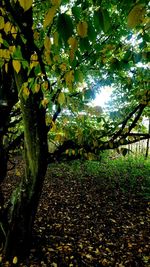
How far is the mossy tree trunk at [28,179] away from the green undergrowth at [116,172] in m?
5.26

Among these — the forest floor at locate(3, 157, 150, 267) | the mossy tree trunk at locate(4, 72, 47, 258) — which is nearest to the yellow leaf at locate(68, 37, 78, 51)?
the mossy tree trunk at locate(4, 72, 47, 258)

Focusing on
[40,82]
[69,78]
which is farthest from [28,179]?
[69,78]

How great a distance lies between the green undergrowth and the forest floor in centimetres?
40

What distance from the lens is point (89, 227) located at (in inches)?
260

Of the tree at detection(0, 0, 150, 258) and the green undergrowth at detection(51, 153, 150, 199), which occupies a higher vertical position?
the tree at detection(0, 0, 150, 258)

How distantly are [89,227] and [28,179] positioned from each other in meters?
2.85

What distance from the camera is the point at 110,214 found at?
7.47m

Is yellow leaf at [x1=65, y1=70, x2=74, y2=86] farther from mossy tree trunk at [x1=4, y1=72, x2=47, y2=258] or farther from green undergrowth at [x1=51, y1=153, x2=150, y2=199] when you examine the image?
green undergrowth at [x1=51, y1=153, x2=150, y2=199]

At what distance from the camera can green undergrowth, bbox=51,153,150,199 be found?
10.2 metres

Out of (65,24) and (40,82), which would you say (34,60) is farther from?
(65,24)

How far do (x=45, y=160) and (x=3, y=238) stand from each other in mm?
1874

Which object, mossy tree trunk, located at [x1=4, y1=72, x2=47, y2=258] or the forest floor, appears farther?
the forest floor

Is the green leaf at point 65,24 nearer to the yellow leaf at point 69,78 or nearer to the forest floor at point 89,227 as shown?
the yellow leaf at point 69,78

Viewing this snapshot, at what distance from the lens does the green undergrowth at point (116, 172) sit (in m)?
10.2
